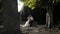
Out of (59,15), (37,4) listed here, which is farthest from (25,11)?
(37,4)

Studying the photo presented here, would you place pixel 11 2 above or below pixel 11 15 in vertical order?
above

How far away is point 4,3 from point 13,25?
0.29 metres

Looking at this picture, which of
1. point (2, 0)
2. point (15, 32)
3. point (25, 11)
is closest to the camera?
point (2, 0)

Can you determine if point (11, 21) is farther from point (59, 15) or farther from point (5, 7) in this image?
point (59, 15)

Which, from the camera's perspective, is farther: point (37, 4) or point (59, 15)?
point (59, 15)

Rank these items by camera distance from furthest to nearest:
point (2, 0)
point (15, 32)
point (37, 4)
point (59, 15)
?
point (59, 15) → point (37, 4) → point (15, 32) → point (2, 0)

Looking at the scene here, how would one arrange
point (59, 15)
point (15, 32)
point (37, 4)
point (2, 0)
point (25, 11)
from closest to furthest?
1. point (2, 0)
2. point (15, 32)
3. point (37, 4)
4. point (59, 15)
5. point (25, 11)

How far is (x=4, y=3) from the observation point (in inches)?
86.4

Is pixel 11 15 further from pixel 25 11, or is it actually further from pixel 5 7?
pixel 25 11

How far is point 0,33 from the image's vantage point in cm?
229

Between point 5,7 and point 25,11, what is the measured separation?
15.9 meters

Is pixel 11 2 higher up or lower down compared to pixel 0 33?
higher up

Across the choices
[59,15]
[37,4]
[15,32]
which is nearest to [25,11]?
[59,15]

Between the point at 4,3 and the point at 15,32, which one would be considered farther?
the point at 15,32
